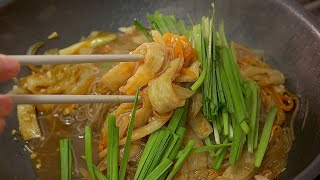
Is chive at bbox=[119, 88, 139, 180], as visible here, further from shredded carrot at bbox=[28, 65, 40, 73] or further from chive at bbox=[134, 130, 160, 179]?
shredded carrot at bbox=[28, 65, 40, 73]

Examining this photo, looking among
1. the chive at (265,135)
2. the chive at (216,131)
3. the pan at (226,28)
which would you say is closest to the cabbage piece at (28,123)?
the pan at (226,28)

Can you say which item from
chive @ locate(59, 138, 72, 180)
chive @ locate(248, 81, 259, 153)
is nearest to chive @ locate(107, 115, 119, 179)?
chive @ locate(59, 138, 72, 180)

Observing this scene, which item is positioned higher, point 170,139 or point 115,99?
point 115,99

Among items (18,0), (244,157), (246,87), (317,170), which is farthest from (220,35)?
(18,0)

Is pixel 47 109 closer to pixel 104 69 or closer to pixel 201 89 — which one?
pixel 104 69

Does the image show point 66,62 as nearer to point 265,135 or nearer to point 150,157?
point 150,157

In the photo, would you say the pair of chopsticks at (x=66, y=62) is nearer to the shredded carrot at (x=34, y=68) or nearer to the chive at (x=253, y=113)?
the chive at (x=253, y=113)
